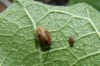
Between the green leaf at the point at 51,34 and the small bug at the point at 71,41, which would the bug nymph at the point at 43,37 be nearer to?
the green leaf at the point at 51,34

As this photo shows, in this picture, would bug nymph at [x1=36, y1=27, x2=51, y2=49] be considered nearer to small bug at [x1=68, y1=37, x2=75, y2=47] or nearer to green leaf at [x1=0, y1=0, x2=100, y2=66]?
green leaf at [x1=0, y1=0, x2=100, y2=66]

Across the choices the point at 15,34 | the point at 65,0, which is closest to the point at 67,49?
the point at 15,34

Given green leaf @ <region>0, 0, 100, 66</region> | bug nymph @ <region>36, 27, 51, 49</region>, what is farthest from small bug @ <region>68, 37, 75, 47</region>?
bug nymph @ <region>36, 27, 51, 49</region>

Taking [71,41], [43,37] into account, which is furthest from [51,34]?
[71,41]

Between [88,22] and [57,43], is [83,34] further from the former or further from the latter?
[57,43]

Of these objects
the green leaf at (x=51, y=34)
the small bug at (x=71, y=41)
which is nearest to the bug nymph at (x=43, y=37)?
the green leaf at (x=51, y=34)
